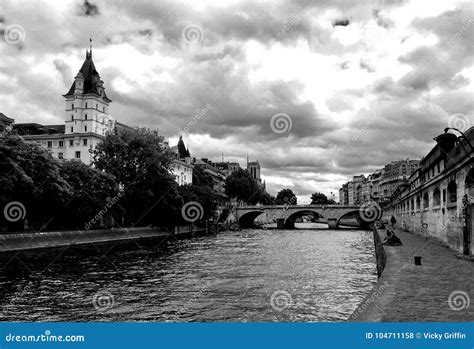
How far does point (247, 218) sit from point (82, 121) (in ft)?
164

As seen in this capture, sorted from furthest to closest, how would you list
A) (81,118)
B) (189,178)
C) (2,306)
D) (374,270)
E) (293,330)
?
(189,178)
(81,118)
(374,270)
(2,306)
(293,330)

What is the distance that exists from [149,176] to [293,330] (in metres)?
59.2

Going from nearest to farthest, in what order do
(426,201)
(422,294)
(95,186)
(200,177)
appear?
1. (422,294)
2. (426,201)
3. (95,186)
4. (200,177)

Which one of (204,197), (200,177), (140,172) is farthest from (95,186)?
(200,177)

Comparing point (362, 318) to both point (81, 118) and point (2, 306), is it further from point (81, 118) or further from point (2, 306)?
point (81, 118)

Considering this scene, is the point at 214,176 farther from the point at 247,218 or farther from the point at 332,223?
the point at 332,223

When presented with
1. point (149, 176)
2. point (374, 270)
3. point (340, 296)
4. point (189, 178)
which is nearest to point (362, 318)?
point (340, 296)

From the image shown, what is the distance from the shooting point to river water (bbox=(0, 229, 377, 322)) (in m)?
16.1

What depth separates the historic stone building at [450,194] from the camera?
22.4 meters

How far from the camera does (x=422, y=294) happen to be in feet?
42.9

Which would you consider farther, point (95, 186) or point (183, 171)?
point (183, 171)

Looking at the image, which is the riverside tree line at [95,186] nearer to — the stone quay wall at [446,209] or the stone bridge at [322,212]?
the stone quay wall at [446,209]

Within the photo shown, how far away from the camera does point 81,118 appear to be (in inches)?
3952

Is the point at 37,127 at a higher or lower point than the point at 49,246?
higher
